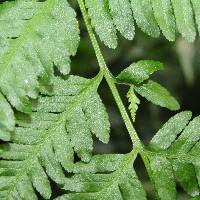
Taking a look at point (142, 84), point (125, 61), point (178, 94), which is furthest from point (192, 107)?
point (142, 84)

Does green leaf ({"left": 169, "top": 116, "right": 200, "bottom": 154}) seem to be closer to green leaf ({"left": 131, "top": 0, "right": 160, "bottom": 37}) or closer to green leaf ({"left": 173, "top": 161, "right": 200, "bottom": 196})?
green leaf ({"left": 173, "top": 161, "right": 200, "bottom": 196})

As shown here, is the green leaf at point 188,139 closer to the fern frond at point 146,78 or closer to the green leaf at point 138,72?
the fern frond at point 146,78

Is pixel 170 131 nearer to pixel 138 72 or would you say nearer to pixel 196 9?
pixel 138 72

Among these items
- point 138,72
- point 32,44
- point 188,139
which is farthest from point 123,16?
point 188,139

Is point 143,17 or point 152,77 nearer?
point 143,17

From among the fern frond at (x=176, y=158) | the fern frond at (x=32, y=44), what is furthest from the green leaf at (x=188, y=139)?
the fern frond at (x=32, y=44)

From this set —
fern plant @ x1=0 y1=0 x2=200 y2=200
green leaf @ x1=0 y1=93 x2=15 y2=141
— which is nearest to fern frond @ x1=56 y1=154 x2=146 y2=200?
fern plant @ x1=0 y1=0 x2=200 y2=200

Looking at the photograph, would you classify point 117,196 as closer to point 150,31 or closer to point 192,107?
point 150,31
